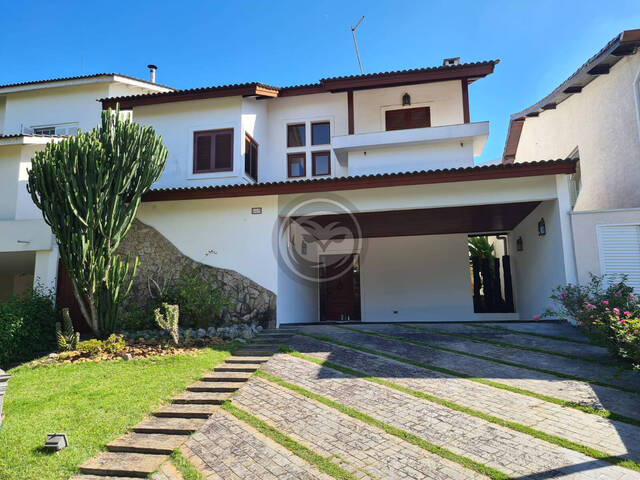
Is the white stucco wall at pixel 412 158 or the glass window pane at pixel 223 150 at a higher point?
the glass window pane at pixel 223 150

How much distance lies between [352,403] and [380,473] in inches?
61.2

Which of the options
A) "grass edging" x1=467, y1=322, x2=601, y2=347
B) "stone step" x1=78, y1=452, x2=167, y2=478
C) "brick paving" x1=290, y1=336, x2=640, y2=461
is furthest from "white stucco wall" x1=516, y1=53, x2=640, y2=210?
"stone step" x1=78, y1=452, x2=167, y2=478

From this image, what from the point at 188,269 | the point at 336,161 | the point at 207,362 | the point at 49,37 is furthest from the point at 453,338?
the point at 49,37

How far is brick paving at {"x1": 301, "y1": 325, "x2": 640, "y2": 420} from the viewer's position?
5.16 metres

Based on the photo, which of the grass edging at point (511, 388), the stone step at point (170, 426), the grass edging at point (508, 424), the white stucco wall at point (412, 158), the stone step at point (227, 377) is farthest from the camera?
the white stucco wall at point (412, 158)

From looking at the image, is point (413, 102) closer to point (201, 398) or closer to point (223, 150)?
point (223, 150)

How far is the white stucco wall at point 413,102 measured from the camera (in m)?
13.1

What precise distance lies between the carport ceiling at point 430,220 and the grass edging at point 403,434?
19.5 feet

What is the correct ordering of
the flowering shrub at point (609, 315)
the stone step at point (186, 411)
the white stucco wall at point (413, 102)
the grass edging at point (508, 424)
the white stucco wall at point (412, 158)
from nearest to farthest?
the grass edging at point (508, 424) < the stone step at point (186, 411) < the flowering shrub at point (609, 315) < the white stucco wall at point (412, 158) < the white stucco wall at point (413, 102)

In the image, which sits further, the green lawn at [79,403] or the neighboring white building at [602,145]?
the neighboring white building at [602,145]

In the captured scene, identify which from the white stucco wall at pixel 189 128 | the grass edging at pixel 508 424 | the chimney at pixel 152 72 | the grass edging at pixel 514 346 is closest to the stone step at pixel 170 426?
the grass edging at pixel 508 424

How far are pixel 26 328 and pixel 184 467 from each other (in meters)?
6.70

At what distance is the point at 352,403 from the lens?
541 cm

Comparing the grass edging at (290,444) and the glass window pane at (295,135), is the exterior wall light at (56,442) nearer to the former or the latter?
the grass edging at (290,444)
